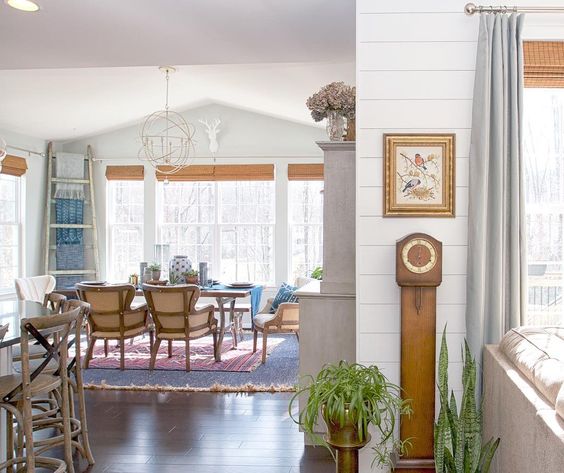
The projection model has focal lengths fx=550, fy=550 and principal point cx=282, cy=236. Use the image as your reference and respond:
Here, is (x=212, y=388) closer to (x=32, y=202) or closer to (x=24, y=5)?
(x=24, y=5)

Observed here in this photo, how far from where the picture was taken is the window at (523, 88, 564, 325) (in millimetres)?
3100

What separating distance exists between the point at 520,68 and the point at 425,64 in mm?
468

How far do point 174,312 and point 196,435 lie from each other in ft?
6.02

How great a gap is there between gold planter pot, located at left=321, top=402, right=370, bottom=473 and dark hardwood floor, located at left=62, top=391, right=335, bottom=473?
1003 millimetres

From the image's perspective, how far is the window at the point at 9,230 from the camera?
7066mm

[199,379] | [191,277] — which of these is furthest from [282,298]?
[199,379]

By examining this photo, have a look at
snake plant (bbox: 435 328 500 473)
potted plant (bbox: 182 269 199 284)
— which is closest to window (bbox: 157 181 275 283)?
potted plant (bbox: 182 269 199 284)

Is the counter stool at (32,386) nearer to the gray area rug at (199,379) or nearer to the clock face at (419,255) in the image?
the clock face at (419,255)

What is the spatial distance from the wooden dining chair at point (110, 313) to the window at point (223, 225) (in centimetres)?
274

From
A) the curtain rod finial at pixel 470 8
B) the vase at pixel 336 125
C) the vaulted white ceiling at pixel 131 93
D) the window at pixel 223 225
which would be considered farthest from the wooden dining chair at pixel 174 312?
the curtain rod finial at pixel 470 8

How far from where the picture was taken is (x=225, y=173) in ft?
26.3

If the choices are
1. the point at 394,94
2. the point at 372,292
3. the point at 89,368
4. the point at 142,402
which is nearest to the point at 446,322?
the point at 372,292

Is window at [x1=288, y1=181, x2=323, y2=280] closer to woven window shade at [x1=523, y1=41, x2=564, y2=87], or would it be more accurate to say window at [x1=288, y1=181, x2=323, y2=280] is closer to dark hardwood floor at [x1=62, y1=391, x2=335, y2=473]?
dark hardwood floor at [x1=62, y1=391, x2=335, y2=473]

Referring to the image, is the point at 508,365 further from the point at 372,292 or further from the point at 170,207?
the point at 170,207
